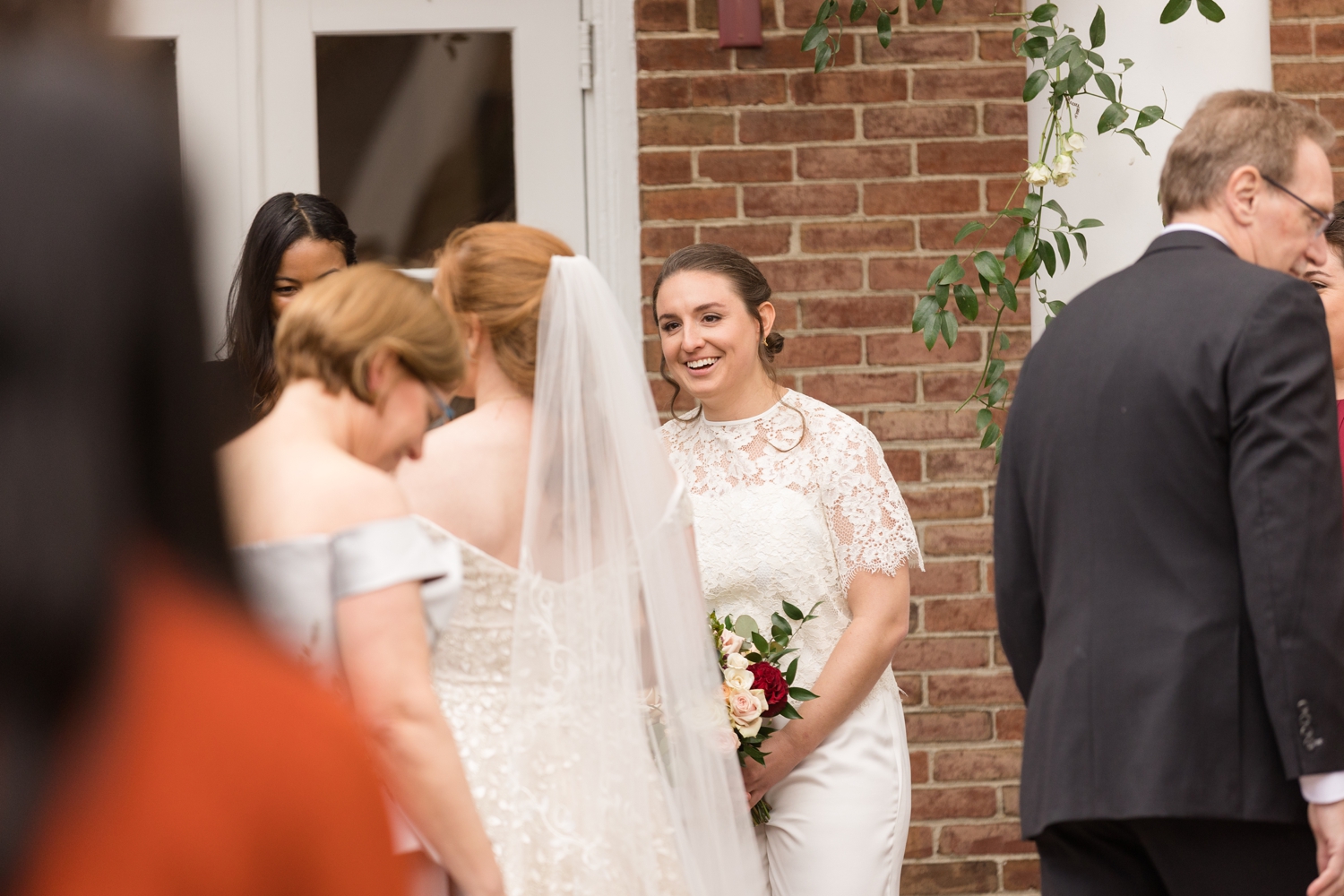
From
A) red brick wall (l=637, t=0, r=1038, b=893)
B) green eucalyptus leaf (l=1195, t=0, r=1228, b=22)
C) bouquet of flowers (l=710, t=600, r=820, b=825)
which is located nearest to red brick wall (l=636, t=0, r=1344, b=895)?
red brick wall (l=637, t=0, r=1038, b=893)

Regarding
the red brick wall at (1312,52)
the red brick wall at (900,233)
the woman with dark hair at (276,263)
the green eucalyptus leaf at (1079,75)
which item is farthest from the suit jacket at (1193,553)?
the red brick wall at (1312,52)

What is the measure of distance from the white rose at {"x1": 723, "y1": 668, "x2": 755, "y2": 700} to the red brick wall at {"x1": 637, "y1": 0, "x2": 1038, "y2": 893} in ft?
4.18

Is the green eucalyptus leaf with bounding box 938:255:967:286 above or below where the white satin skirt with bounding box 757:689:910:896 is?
above

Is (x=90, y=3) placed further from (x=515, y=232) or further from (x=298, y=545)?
(x=515, y=232)

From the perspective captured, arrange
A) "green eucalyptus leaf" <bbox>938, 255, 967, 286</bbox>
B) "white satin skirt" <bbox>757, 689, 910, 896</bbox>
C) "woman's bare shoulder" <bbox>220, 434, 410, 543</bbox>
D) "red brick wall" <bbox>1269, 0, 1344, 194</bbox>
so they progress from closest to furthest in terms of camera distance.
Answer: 1. "woman's bare shoulder" <bbox>220, 434, 410, 543</bbox>
2. "white satin skirt" <bbox>757, 689, 910, 896</bbox>
3. "green eucalyptus leaf" <bbox>938, 255, 967, 286</bbox>
4. "red brick wall" <bbox>1269, 0, 1344, 194</bbox>

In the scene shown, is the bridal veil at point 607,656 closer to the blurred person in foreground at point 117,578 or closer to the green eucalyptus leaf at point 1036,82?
the green eucalyptus leaf at point 1036,82

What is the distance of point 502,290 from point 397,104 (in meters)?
1.85

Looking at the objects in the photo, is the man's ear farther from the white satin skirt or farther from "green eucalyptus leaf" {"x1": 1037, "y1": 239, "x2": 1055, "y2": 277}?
the white satin skirt

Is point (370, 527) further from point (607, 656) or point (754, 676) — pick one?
point (754, 676)

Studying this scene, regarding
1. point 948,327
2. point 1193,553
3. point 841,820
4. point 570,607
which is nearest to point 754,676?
point 841,820

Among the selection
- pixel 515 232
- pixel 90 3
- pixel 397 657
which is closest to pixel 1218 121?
pixel 515 232

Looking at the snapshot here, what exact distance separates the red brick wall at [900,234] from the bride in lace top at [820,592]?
0.76m

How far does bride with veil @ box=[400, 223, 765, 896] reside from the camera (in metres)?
2.15

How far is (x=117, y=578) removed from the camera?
661mm
